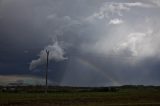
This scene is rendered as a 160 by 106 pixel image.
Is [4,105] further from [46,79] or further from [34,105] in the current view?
[46,79]

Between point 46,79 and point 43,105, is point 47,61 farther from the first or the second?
point 43,105

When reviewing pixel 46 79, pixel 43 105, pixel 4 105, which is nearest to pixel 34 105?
pixel 43 105

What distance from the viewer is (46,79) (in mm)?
98250

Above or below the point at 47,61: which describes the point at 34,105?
below

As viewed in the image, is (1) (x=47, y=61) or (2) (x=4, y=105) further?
(1) (x=47, y=61)

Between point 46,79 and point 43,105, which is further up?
point 46,79

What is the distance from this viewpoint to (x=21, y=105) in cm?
5559

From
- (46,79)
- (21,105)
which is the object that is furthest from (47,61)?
(21,105)

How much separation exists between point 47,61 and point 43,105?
45598 millimetres

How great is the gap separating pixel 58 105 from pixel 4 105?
9.81 meters

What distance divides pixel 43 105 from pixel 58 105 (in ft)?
8.75

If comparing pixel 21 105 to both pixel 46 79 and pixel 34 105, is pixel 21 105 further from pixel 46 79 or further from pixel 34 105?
pixel 46 79

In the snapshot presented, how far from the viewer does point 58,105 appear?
55.0 metres

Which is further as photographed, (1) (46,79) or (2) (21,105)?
(1) (46,79)
